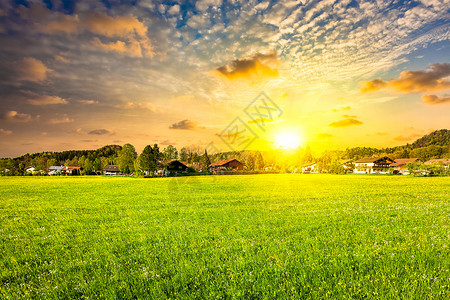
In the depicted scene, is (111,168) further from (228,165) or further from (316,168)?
(316,168)

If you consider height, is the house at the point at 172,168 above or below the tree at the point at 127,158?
below

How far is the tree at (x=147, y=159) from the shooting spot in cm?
9408

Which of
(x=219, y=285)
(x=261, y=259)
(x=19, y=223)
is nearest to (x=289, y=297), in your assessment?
(x=219, y=285)

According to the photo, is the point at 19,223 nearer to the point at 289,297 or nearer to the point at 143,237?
the point at 143,237

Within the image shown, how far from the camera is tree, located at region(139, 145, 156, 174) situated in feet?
309

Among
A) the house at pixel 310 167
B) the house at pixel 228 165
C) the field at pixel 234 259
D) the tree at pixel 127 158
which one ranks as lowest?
the house at pixel 310 167

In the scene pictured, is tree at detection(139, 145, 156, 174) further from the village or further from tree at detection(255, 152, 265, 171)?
tree at detection(255, 152, 265, 171)

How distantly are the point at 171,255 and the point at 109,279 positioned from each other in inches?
88.8

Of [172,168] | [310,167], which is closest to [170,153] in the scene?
[172,168]

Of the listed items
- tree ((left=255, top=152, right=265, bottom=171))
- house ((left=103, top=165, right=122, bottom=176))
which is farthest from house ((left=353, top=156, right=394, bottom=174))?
Answer: house ((left=103, top=165, right=122, bottom=176))

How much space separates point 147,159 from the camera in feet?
310

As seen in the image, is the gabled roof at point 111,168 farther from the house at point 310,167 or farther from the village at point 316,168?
the house at point 310,167

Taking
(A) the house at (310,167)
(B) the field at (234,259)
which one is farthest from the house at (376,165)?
(B) the field at (234,259)

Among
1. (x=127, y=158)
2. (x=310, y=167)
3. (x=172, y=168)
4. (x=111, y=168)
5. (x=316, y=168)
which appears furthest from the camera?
(x=310, y=167)
